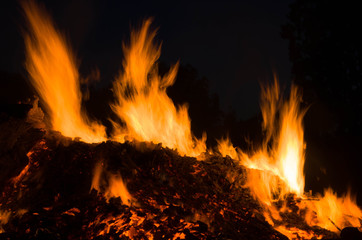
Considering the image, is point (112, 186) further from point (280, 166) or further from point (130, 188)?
point (280, 166)

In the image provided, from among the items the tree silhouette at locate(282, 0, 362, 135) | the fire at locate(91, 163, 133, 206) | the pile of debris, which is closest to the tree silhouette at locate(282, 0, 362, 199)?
the tree silhouette at locate(282, 0, 362, 135)

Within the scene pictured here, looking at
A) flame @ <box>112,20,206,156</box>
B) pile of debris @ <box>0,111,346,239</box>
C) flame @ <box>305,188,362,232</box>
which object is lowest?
flame @ <box>305,188,362,232</box>

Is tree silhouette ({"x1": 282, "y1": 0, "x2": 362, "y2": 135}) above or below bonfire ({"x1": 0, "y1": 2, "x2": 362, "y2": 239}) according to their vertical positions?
above

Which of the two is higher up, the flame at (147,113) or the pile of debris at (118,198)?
the flame at (147,113)

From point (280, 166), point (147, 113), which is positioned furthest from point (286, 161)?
point (147, 113)

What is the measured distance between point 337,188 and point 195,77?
40.2ft

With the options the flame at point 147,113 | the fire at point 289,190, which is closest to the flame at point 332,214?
the fire at point 289,190

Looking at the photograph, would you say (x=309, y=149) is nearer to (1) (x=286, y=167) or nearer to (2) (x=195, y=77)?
(1) (x=286, y=167)

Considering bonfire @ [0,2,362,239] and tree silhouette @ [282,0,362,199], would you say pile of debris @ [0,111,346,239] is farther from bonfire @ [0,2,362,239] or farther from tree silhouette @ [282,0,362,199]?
tree silhouette @ [282,0,362,199]

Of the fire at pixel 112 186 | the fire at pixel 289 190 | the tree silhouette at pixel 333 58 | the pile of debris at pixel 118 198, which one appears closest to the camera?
the pile of debris at pixel 118 198

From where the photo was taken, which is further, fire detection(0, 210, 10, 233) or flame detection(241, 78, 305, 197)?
flame detection(241, 78, 305, 197)

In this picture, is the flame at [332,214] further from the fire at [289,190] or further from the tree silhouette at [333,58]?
the tree silhouette at [333,58]

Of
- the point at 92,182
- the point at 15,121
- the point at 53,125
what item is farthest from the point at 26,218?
the point at 53,125

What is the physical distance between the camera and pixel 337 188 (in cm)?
1090
